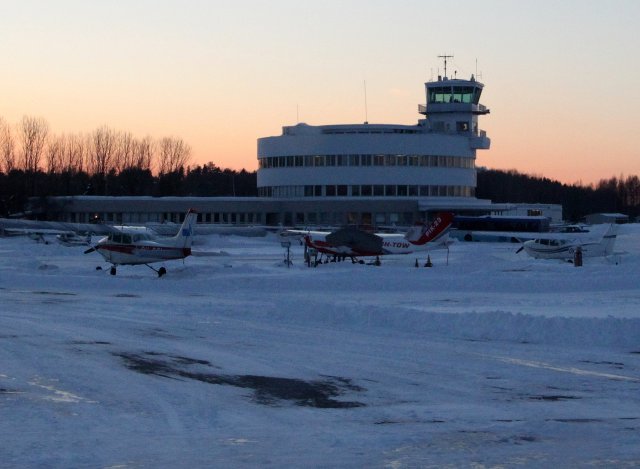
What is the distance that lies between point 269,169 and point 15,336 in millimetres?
91614

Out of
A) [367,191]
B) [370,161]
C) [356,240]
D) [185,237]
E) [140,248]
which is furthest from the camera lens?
[370,161]

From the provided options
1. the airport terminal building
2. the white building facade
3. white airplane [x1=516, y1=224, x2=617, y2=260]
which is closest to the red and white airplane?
white airplane [x1=516, y1=224, x2=617, y2=260]

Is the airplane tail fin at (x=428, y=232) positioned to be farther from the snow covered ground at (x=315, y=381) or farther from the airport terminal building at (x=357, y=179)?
the airport terminal building at (x=357, y=179)

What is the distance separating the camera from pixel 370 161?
104m

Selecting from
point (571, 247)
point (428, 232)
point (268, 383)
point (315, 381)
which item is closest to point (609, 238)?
point (571, 247)

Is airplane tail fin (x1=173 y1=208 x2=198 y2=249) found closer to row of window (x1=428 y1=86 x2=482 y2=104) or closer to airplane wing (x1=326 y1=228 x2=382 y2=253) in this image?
airplane wing (x1=326 y1=228 x2=382 y2=253)

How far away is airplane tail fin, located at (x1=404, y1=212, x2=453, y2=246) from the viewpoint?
48.4 metres

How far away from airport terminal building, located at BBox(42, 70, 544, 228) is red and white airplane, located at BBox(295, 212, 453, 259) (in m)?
50.0

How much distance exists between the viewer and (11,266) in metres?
39.2

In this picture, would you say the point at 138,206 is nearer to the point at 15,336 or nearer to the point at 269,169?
the point at 269,169

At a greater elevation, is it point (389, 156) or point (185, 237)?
point (389, 156)

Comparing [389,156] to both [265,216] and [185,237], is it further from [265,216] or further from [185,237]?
[185,237]

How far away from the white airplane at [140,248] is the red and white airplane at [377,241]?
8550 mm

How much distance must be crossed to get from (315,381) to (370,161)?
9068 centimetres
